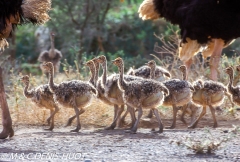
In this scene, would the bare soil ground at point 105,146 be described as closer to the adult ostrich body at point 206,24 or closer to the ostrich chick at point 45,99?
the ostrich chick at point 45,99

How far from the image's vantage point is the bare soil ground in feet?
23.0

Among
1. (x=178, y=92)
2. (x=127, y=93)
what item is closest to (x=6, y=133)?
(x=127, y=93)

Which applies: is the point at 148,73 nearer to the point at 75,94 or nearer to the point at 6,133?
the point at 75,94

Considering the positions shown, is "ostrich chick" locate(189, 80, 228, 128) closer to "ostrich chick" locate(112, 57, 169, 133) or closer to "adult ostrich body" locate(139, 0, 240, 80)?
"ostrich chick" locate(112, 57, 169, 133)

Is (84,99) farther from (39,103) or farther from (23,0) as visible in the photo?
(23,0)

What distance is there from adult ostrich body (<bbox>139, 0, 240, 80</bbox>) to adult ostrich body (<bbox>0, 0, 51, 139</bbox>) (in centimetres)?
300

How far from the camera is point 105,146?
7680 mm

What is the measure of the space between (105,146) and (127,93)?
3.70 feet

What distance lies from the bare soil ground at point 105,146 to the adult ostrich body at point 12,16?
0.77 feet

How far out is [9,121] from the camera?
821 cm

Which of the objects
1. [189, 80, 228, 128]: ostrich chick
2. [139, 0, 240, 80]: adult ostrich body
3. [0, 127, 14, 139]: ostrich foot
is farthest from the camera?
[139, 0, 240, 80]: adult ostrich body

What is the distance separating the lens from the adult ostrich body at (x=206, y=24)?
10984 mm

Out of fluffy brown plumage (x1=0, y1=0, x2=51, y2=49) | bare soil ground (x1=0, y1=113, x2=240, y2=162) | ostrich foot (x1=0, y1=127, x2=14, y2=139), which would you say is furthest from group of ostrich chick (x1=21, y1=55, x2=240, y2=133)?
ostrich foot (x1=0, y1=127, x2=14, y2=139)

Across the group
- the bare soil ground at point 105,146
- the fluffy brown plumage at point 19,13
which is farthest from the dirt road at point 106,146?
the fluffy brown plumage at point 19,13
